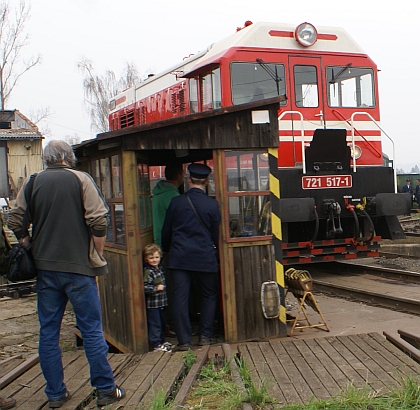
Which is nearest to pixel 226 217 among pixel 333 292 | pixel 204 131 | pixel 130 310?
pixel 204 131

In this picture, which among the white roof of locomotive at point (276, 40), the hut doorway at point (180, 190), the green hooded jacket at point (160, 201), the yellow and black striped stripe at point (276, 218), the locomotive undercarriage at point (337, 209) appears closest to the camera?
the yellow and black striped stripe at point (276, 218)

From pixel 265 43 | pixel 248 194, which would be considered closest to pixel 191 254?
pixel 248 194

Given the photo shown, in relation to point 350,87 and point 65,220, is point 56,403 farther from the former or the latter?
point 350,87

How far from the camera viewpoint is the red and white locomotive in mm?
9797

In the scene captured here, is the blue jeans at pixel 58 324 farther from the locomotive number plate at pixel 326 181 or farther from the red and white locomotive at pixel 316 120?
the locomotive number plate at pixel 326 181

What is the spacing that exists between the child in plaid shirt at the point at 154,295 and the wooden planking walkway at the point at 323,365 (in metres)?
0.90

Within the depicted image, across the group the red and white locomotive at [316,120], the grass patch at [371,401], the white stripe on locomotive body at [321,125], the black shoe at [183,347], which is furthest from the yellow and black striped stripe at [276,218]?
the white stripe on locomotive body at [321,125]

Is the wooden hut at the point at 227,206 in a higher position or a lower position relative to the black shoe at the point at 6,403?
higher

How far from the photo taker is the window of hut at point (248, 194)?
231 inches

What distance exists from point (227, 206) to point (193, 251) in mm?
587

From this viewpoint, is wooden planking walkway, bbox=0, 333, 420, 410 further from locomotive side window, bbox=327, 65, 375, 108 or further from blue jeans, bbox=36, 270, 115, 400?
locomotive side window, bbox=327, 65, 375, 108

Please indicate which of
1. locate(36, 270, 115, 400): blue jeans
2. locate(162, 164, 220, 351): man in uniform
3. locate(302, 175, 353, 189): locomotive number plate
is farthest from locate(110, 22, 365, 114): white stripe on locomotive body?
locate(36, 270, 115, 400): blue jeans

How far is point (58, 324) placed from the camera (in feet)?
14.1

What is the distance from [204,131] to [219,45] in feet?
17.4
